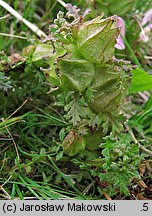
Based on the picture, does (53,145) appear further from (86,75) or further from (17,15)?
(17,15)

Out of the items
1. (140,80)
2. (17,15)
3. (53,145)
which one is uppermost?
(17,15)

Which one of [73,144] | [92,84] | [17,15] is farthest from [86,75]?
[17,15]

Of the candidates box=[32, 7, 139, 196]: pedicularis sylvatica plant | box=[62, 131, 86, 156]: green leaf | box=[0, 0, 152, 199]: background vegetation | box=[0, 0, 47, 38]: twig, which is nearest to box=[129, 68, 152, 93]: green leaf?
box=[0, 0, 152, 199]: background vegetation

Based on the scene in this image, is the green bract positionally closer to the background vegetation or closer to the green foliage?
the background vegetation

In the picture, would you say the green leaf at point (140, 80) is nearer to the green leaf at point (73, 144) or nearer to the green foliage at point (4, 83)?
the green leaf at point (73, 144)

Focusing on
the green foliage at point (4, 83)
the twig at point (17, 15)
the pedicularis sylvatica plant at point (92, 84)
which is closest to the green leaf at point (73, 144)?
the pedicularis sylvatica plant at point (92, 84)

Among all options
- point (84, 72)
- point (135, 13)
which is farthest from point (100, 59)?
point (135, 13)
